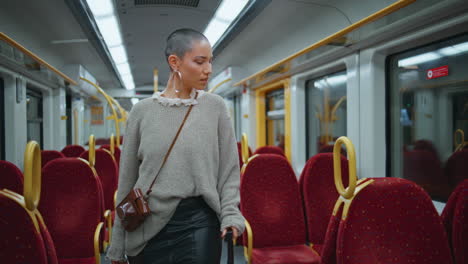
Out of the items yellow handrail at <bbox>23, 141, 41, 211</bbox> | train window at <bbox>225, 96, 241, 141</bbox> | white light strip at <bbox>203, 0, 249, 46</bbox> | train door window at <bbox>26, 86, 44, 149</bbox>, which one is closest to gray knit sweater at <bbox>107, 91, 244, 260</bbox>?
yellow handrail at <bbox>23, 141, 41, 211</bbox>

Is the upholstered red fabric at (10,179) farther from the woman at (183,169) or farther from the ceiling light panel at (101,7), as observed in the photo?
the woman at (183,169)

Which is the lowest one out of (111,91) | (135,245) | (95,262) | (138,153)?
(95,262)

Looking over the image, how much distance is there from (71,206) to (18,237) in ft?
3.39

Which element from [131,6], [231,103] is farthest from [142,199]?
[231,103]

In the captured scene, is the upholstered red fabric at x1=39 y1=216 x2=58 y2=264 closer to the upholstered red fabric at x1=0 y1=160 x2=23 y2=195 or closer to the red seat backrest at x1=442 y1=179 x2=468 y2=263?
the upholstered red fabric at x1=0 y1=160 x2=23 y2=195

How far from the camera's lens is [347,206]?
1.24 m

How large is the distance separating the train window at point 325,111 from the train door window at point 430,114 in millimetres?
897

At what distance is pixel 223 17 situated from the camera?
3.25 metres

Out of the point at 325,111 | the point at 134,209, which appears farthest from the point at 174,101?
the point at 325,111

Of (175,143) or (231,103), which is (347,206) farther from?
(231,103)

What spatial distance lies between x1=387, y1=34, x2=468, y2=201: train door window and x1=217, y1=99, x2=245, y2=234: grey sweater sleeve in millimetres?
2002

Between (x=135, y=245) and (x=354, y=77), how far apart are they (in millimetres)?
2786

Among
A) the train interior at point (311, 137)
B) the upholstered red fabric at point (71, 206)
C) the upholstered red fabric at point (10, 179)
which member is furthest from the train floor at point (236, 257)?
the upholstered red fabric at point (10, 179)

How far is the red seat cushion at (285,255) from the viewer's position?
2152 millimetres
